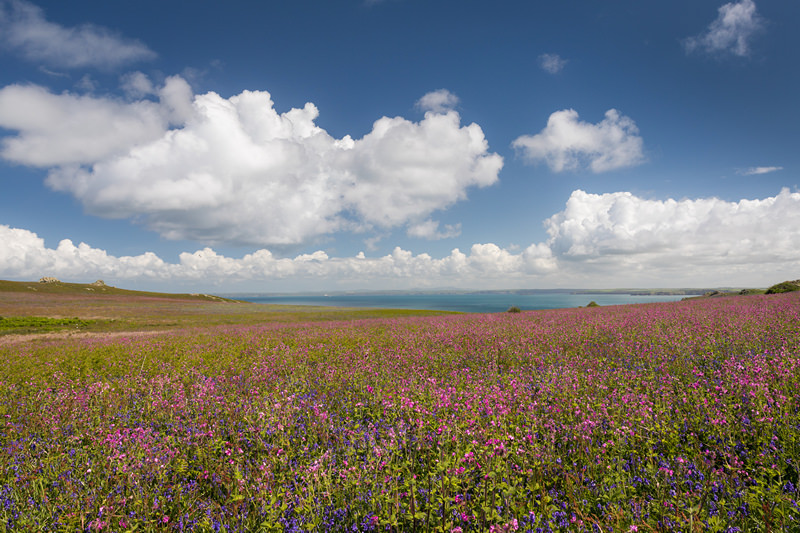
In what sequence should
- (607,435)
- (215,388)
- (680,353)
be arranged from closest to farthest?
1. (607,435)
2. (215,388)
3. (680,353)

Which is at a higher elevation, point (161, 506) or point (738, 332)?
point (738, 332)

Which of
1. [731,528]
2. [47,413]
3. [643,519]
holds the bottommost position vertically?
[47,413]

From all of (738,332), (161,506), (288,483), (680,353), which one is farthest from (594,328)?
(161,506)

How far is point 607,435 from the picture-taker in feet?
15.9

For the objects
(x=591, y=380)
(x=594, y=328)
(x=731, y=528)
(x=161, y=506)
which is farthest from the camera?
(x=594, y=328)

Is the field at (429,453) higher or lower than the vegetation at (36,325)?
higher

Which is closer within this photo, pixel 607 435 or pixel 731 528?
pixel 731 528

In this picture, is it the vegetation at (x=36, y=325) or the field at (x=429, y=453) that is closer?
the field at (x=429, y=453)

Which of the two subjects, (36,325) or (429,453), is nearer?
(429,453)

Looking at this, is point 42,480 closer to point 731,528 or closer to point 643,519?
point 643,519

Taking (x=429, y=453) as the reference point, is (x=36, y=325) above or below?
below

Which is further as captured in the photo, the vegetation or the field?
the vegetation

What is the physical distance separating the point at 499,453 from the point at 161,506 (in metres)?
3.88

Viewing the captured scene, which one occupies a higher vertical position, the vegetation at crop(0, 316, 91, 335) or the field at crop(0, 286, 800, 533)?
the field at crop(0, 286, 800, 533)
